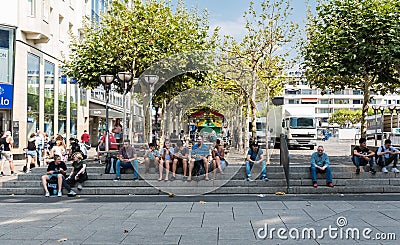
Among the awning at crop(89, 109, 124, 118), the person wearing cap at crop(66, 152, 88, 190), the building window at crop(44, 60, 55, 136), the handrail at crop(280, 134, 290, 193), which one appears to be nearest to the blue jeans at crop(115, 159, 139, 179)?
the person wearing cap at crop(66, 152, 88, 190)

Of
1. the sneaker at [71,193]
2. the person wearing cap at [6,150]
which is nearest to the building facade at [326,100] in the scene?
the person wearing cap at [6,150]

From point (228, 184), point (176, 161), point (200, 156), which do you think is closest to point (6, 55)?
point (176, 161)

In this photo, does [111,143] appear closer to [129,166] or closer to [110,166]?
[110,166]

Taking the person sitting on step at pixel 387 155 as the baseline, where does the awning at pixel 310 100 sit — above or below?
above

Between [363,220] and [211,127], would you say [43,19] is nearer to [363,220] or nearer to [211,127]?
[211,127]

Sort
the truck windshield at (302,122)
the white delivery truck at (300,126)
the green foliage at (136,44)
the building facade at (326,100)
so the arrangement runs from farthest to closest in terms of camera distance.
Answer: the building facade at (326,100) < the truck windshield at (302,122) < the white delivery truck at (300,126) < the green foliage at (136,44)

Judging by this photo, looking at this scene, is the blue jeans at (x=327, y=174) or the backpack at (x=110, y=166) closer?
the blue jeans at (x=327, y=174)

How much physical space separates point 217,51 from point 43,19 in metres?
11.8

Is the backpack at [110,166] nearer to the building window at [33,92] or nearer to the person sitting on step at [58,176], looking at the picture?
the person sitting on step at [58,176]

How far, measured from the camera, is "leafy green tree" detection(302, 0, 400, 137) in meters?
15.6

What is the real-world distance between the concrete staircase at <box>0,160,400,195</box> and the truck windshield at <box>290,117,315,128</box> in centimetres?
1991

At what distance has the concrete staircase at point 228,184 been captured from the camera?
44.7 ft

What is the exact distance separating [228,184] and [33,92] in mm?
18307

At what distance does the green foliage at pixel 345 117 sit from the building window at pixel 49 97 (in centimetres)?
7134
